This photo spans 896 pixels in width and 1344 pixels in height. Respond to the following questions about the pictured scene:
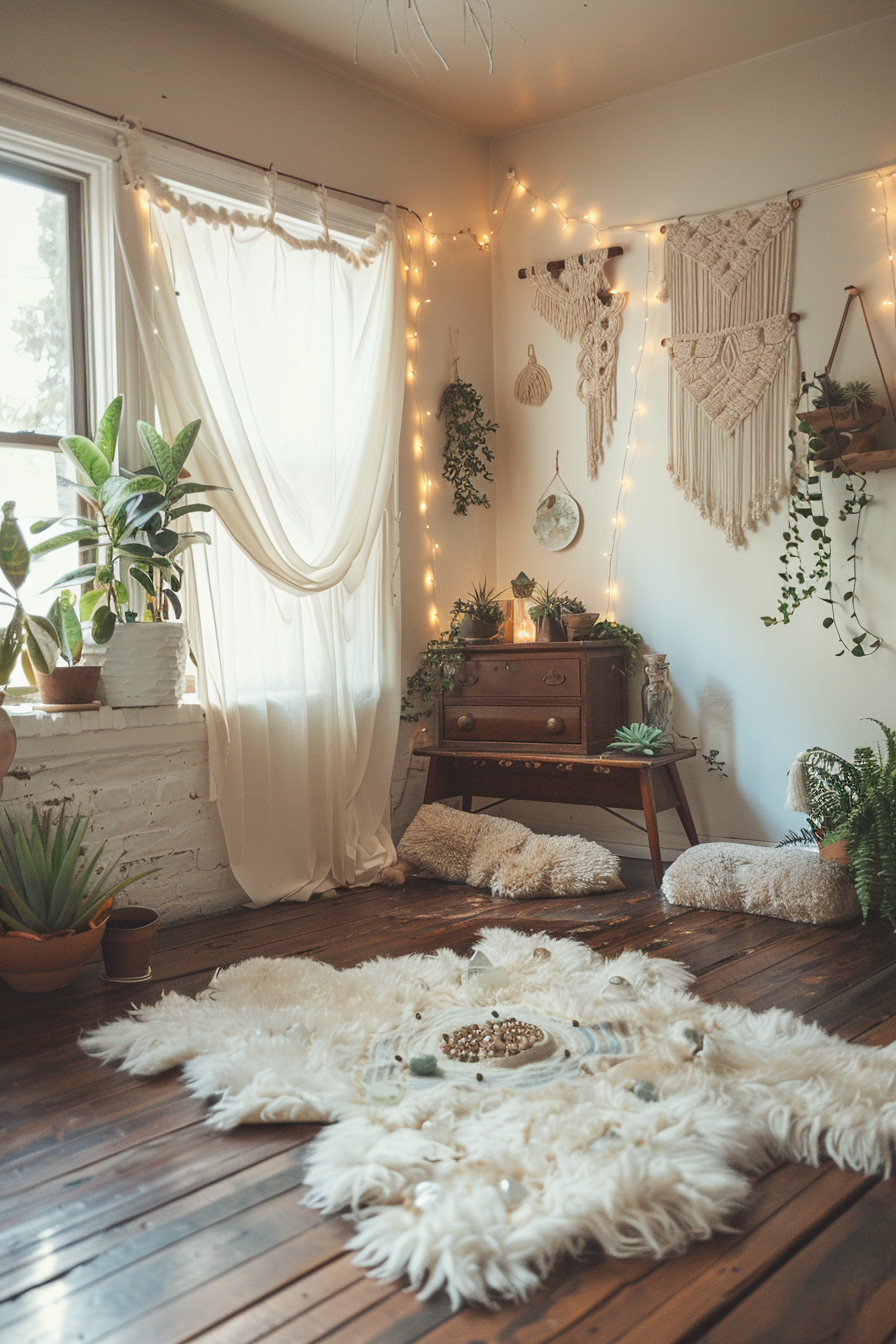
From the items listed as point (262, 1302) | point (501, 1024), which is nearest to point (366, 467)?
point (501, 1024)

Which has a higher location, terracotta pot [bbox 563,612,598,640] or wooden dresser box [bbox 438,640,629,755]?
terracotta pot [bbox 563,612,598,640]

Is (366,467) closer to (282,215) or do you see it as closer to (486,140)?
(282,215)

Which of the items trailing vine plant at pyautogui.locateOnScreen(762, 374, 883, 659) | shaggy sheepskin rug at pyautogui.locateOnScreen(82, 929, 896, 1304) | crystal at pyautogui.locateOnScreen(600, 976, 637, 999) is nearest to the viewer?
shaggy sheepskin rug at pyautogui.locateOnScreen(82, 929, 896, 1304)

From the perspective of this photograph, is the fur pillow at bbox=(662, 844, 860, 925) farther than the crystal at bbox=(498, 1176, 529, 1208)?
Yes

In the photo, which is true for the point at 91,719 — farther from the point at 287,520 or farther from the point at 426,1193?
the point at 426,1193

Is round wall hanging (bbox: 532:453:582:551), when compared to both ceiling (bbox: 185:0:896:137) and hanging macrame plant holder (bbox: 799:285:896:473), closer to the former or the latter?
hanging macrame plant holder (bbox: 799:285:896:473)

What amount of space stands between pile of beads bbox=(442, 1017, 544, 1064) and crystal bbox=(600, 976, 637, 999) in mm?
270

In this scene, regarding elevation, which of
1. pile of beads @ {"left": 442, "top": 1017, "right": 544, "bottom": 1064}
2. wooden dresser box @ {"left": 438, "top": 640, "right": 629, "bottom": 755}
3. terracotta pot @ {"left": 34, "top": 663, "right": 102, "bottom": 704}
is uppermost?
terracotta pot @ {"left": 34, "top": 663, "right": 102, "bottom": 704}

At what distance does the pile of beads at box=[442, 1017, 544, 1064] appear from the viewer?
6.72ft

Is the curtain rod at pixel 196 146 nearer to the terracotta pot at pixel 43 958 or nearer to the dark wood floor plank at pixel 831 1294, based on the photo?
the terracotta pot at pixel 43 958

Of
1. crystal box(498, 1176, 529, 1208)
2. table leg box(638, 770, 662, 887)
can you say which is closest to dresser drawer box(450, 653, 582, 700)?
table leg box(638, 770, 662, 887)

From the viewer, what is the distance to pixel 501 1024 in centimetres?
218

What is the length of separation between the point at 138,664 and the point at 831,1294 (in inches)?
92.7

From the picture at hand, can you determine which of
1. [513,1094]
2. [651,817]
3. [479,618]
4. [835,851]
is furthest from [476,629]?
[513,1094]
